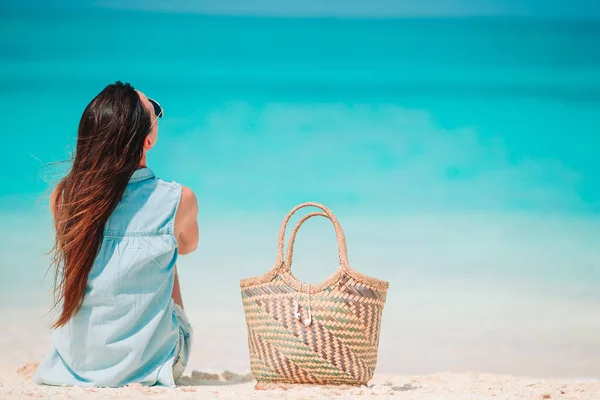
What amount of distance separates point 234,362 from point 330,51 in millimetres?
3094

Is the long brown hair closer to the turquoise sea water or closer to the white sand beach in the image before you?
the white sand beach

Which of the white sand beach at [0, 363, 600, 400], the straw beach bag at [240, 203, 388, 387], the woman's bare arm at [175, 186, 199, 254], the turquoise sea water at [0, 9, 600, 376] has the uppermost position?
the turquoise sea water at [0, 9, 600, 376]

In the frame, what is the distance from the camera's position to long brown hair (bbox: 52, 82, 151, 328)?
2.08 meters

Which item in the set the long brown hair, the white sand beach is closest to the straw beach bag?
the white sand beach

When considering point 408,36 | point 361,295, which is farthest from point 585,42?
point 361,295

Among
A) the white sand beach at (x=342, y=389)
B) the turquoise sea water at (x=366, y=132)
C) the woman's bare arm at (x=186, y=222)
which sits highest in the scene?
the turquoise sea water at (x=366, y=132)

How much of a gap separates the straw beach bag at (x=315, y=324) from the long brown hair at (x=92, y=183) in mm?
508

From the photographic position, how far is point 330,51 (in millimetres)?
5922

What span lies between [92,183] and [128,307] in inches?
15.5

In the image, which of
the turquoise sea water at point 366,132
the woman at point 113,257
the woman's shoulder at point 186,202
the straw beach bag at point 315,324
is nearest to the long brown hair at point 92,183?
the woman at point 113,257

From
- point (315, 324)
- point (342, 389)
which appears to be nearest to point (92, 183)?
point (315, 324)

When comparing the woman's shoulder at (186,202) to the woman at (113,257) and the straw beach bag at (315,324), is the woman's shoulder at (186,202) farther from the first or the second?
the straw beach bag at (315,324)

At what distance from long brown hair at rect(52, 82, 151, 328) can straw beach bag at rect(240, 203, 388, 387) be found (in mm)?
508

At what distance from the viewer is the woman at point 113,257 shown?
6.88 feet
